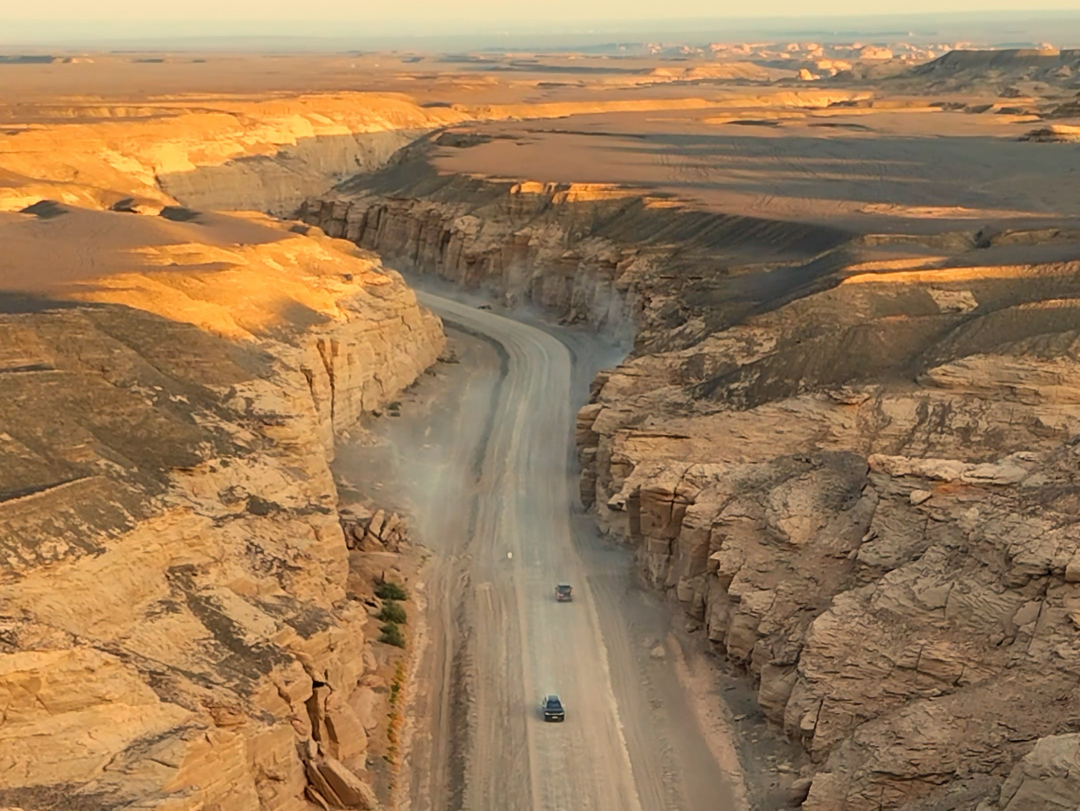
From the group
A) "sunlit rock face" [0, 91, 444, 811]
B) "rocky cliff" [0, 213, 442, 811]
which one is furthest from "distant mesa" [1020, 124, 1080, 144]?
"rocky cliff" [0, 213, 442, 811]

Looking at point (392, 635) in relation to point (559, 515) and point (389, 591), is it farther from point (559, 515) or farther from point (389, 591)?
point (559, 515)

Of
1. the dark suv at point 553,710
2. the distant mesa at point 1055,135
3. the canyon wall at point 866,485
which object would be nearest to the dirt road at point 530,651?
the dark suv at point 553,710

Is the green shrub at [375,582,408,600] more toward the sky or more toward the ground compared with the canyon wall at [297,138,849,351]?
more toward the ground

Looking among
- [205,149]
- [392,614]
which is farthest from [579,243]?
[205,149]

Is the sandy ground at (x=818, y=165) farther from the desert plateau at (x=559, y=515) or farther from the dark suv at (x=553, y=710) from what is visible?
the dark suv at (x=553, y=710)

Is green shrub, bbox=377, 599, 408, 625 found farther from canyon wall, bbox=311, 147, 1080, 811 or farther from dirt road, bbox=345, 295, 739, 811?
canyon wall, bbox=311, 147, 1080, 811
